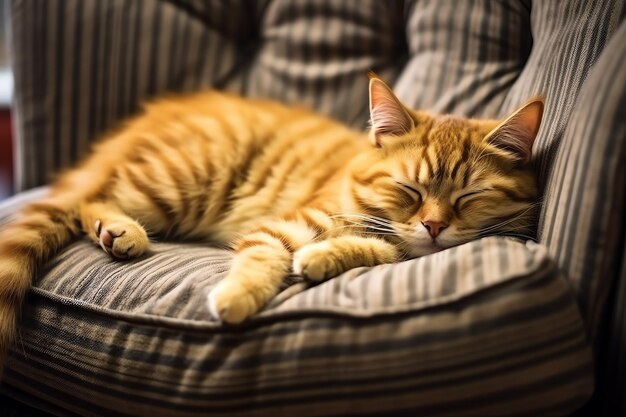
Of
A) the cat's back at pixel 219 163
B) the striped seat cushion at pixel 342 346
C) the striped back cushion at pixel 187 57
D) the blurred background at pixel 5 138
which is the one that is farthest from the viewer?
the blurred background at pixel 5 138

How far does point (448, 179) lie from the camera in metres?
1.29

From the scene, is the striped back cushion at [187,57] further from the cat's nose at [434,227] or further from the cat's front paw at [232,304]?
the cat's front paw at [232,304]

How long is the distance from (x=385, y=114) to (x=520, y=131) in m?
0.31

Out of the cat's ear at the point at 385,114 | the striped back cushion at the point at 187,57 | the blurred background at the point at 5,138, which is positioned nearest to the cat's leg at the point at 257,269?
the cat's ear at the point at 385,114

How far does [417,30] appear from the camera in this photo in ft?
5.94

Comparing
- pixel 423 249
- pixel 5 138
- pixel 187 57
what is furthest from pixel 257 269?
pixel 5 138

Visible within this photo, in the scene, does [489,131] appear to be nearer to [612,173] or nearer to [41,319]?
[612,173]

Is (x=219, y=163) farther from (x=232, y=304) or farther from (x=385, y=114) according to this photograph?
(x=232, y=304)

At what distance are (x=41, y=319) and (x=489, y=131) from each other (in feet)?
3.49

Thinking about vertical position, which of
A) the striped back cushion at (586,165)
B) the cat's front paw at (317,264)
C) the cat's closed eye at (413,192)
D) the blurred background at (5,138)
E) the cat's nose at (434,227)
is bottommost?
the blurred background at (5,138)

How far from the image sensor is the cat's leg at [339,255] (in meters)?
1.17

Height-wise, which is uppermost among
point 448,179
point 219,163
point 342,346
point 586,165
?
point 586,165

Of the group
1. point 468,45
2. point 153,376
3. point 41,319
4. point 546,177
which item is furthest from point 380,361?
point 468,45

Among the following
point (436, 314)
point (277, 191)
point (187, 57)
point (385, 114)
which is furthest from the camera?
point (187, 57)
